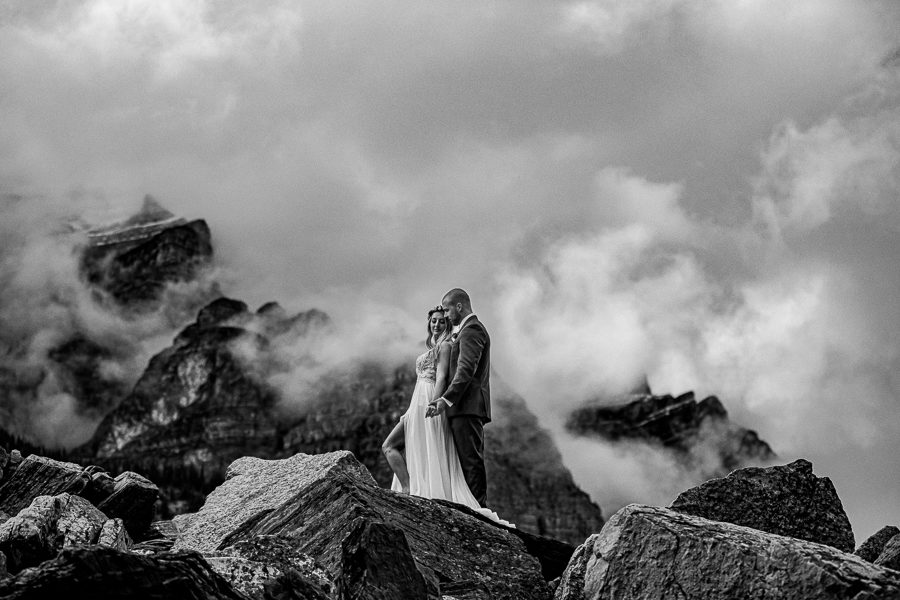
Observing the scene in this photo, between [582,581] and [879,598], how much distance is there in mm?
2744

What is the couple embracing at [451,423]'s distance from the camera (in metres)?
18.8

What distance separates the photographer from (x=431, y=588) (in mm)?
10391

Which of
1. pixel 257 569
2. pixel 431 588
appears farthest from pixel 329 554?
pixel 257 569

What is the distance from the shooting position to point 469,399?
19.0 metres

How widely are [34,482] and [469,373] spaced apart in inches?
247

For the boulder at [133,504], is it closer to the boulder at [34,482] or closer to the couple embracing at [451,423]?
the boulder at [34,482]

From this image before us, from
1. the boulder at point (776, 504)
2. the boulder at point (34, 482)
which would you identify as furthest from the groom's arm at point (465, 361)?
the boulder at point (776, 504)

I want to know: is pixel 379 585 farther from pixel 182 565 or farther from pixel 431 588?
pixel 182 565

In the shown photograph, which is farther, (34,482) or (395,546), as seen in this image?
(34,482)

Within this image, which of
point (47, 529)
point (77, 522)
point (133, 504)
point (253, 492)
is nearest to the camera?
point (47, 529)

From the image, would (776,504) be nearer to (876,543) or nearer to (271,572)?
(876,543)

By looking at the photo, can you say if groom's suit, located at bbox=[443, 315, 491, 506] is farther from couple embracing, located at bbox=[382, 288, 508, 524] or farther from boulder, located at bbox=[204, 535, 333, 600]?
boulder, located at bbox=[204, 535, 333, 600]

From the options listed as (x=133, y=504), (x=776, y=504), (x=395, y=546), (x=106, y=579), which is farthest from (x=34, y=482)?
(x=106, y=579)

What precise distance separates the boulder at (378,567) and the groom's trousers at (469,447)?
29.5 feet
